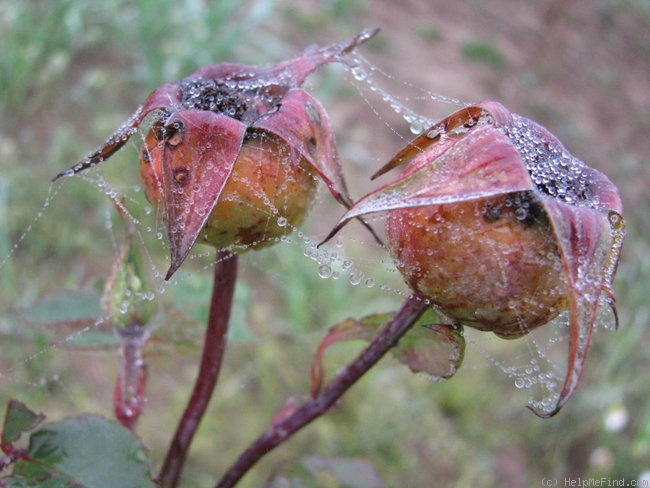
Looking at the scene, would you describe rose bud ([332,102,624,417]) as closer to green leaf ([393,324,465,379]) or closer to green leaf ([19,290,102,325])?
green leaf ([393,324,465,379])

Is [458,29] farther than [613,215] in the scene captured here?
Yes

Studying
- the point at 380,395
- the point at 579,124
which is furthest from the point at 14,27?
the point at 579,124

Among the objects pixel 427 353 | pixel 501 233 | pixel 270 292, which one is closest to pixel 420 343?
pixel 427 353

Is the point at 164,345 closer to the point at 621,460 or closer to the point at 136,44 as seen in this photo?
the point at 621,460

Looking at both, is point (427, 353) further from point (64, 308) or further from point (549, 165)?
point (64, 308)

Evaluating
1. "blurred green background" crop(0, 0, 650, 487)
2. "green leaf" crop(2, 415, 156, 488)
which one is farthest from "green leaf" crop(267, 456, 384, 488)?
"green leaf" crop(2, 415, 156, 488)

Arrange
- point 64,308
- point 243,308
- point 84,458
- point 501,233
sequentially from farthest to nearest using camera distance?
point 243,308
point 64,308
point 84,458
point 501,233
